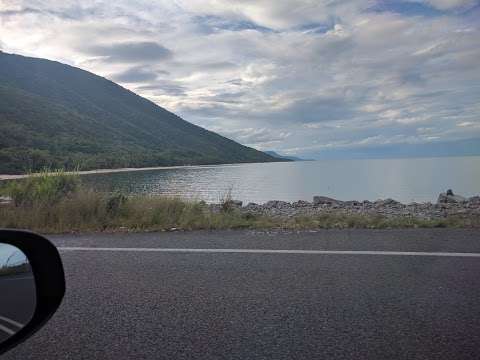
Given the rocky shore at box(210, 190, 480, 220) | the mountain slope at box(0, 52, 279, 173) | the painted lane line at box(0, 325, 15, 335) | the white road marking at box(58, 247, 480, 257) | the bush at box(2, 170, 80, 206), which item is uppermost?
the mountain slope at box(0, 52, 279, 173)

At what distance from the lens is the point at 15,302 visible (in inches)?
67.7

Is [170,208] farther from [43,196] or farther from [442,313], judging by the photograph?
[442,313]

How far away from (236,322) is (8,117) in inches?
4506

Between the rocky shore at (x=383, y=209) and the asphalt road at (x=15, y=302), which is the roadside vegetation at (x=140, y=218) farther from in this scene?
the asphalt road at (x=15, y=302)

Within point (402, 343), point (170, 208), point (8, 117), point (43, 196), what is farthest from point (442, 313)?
point (8, 117)

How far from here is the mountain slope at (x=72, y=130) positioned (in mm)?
72625

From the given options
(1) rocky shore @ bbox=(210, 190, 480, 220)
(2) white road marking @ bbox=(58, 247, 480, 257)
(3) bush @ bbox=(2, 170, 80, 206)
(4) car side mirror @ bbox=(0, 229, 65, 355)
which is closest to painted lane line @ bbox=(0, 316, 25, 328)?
(4) car side mirror @ bbox=(0, 229, 65, 355)

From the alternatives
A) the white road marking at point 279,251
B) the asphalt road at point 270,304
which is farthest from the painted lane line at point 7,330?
the white road marking at point 279,251

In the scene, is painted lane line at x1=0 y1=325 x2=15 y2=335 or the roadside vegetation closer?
painted lane line at x1=0 y1=325 x2=15 y2=335

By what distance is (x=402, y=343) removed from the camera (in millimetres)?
2883

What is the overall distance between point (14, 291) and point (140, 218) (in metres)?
6.95

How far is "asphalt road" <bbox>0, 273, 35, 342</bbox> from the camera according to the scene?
5.37ft

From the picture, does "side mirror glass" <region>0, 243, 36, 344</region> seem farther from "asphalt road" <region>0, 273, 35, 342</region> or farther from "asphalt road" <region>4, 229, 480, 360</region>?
"asphalt road" <region>4, 229, 480, 360</region>

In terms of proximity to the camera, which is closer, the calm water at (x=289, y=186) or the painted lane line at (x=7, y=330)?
the painted lane line at (x=7, y=330)
